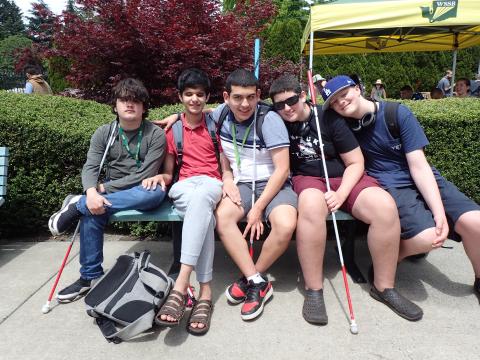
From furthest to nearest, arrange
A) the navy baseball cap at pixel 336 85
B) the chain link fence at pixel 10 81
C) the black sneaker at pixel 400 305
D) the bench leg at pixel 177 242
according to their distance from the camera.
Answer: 1. the chain link fence at pixel 10 81
2. the bench leg at pixel 177 242
3. the navy baseball cap at pixel 336 85
4. the black sneaker at pixel 400 305

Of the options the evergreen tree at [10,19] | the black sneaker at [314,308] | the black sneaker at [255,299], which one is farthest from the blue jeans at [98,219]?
the evergreen tree at [10,19]

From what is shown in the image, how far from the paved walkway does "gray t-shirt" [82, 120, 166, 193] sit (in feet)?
2.95

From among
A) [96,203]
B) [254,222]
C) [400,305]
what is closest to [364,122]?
[254,222]

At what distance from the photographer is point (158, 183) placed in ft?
9.98

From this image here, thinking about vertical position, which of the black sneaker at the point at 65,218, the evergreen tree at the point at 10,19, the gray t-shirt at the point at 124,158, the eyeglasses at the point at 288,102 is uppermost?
the evergreen tree at the point at 10,19

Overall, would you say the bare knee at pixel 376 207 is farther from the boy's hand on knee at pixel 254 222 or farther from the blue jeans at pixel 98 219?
the blue jeans at pixel 98 219

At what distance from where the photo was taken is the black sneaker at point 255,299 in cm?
261

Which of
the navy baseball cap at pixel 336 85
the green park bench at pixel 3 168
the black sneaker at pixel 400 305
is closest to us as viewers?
the black sneaker at pixel 400 305

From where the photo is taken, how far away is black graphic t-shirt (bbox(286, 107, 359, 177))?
2934mm

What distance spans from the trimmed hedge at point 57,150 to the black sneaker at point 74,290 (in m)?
1.26

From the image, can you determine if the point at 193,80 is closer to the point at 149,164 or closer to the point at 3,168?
the point at 149,164

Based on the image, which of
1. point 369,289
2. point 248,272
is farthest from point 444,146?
point 248,272

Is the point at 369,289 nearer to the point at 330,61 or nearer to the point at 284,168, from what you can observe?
the point at 284,168

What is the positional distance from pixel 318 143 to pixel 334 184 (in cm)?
33
